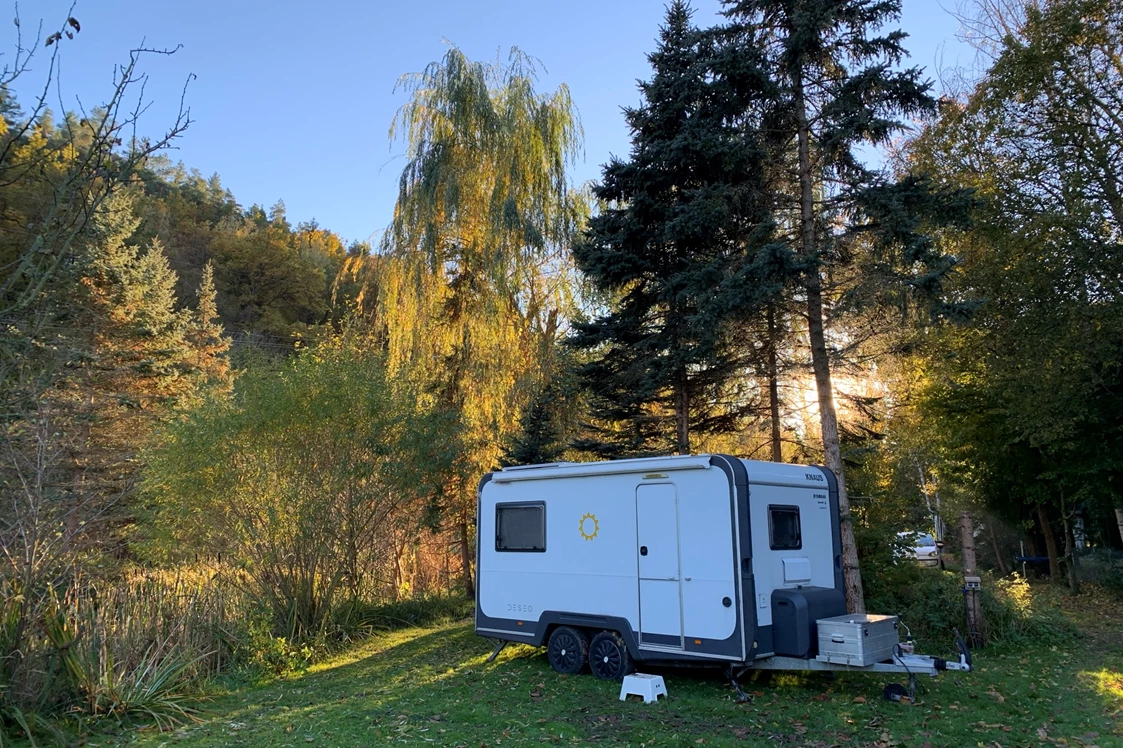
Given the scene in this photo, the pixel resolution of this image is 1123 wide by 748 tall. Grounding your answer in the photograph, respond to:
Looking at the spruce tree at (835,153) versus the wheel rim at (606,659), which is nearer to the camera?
the wheel rim at (606,659)

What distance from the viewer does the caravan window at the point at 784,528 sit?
26.7 feet

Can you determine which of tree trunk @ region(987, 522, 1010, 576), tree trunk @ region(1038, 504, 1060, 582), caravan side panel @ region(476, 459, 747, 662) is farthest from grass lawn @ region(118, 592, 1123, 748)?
tree trunk @ region(987, 522, 1010, 576)

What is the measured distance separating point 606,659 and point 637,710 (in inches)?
52.2

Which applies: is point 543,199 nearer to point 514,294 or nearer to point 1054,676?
point 514,294

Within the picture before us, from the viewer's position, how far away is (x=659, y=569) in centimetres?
820

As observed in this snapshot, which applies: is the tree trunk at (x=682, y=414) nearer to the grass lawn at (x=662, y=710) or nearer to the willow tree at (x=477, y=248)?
the willow tree at (x=477, y=248)

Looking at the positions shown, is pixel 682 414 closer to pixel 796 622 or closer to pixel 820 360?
pixel 820 360

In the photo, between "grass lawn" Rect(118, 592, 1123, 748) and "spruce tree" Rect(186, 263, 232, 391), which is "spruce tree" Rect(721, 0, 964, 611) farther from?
"spruce tree" Rect(186, 263, 232, 391)

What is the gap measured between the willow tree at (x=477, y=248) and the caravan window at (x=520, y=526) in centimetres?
520

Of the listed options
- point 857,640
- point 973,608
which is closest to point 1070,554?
point 973,608

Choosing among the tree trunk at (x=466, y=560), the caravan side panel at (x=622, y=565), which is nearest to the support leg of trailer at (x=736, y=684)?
the caravan side panel at (x=622, y=565)

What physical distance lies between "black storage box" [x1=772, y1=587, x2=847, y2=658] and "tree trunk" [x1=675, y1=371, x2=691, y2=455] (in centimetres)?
499

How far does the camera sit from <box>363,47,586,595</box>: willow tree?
15.4 meters

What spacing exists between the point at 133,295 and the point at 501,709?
18546 millimetres
